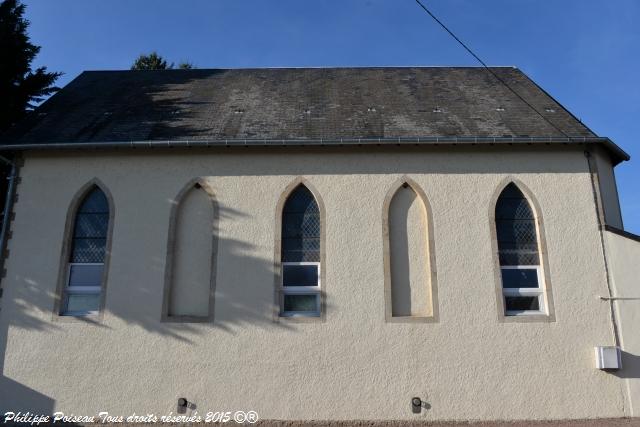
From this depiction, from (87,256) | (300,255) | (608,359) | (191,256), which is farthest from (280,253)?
(608,359)

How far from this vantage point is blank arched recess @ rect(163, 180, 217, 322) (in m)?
9.10

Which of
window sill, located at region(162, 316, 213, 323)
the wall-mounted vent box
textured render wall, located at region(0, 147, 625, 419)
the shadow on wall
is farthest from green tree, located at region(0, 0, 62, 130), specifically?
the wall-mounted vent box

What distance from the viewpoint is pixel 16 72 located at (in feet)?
43.7

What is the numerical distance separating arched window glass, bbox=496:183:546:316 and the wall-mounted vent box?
45.1 inches

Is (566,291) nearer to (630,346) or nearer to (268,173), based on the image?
(630,346)

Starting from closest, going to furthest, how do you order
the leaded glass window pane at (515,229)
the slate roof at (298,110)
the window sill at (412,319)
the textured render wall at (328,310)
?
the textured render wall at (328,310), the window sill at (412,319), the leaded glass window pane at (515,229), the slate roof at (298,110)

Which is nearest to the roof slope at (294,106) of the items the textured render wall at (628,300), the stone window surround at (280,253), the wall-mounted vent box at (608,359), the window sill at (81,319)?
the stone window surround at (280,253)

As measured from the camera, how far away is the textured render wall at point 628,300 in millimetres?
8539

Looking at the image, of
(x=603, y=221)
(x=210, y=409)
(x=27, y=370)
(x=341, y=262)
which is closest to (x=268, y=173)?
(x=341, y=262)

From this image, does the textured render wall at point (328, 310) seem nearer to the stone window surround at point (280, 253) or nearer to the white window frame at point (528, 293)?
the stone window surround at point (280, 253)

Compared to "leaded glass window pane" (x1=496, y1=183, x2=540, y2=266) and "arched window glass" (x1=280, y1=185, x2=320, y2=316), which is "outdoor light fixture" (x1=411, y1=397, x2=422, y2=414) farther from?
"leaded glass window pane" (x1=496, y1=183, x2=540, y2=266)

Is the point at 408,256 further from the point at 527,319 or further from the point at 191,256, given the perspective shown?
the point at 191,256

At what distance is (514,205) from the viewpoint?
9.60 meters

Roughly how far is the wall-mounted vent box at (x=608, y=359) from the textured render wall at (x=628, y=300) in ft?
0.85
